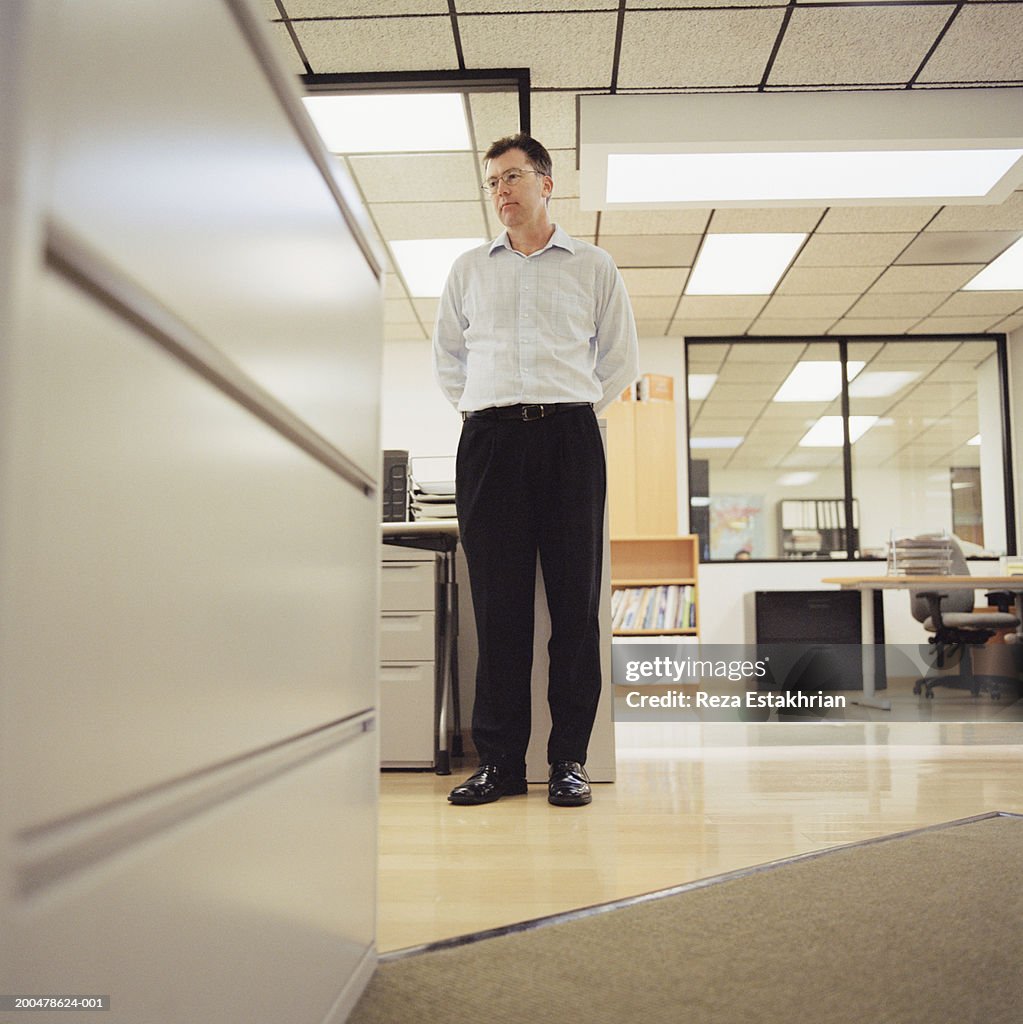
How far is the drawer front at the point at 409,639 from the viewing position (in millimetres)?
2379

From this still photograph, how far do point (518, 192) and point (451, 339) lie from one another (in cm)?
38

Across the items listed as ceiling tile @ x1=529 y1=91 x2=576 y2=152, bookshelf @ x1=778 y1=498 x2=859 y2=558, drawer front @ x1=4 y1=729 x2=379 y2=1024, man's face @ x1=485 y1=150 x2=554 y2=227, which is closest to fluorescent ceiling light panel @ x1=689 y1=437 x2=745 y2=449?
bookshelf @ x1=778 y1=498 x2=859 y2=558

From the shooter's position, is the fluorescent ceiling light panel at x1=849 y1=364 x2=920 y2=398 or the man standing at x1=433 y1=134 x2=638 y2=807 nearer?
the man standing at x1=433 y1=134 x2=638 y2=807

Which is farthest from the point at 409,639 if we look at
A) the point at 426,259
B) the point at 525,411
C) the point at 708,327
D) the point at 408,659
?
the point at 708,327

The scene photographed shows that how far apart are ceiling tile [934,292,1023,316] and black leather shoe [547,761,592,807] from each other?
4552 mm

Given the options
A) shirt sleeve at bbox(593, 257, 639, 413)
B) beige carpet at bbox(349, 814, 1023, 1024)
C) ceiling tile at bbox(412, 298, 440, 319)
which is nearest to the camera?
beige carpet at bbox(349, 814, 1023, 1024)

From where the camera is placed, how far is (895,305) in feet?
18.0

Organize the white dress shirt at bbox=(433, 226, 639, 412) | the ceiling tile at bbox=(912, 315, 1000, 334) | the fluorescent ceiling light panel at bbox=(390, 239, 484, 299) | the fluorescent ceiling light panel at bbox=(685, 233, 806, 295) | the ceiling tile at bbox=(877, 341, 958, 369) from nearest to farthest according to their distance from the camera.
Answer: the white dress shirt at bbox=(433, 226, 639, 412) → the fluorescent ceiling light panel at bbox=(685, 233, 806, 295) → the fluorescent ceiling light panel at bbox=(390, 239, 484, 299) → the ceiling tile at bbox=(912, 315, 1000, 334) → the ceiling tile at bbox=(877, 341, 958, 369)

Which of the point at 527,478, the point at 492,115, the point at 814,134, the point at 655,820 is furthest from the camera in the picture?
the point at 492,115

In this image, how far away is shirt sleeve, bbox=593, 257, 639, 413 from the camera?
2125 millimetres

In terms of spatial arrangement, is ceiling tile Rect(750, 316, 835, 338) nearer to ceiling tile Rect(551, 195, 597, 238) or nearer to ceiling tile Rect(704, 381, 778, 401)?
ceiling tile Rect(704, 381, 778, 401)

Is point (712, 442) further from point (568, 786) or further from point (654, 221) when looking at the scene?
point (568, 786)

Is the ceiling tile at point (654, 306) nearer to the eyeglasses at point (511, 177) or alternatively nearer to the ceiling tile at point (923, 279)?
the ceiling tile at point (923, 279)

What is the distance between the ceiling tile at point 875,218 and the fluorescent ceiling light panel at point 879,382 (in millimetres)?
2091
